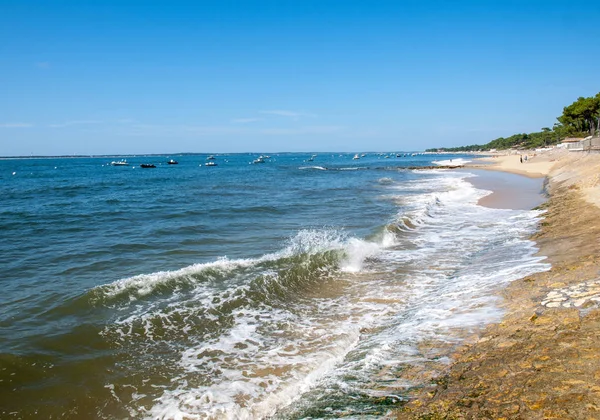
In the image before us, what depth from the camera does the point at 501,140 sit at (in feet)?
616

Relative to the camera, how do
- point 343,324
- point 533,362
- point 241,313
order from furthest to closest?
point 241,313 → point 343,324 → point 533,362

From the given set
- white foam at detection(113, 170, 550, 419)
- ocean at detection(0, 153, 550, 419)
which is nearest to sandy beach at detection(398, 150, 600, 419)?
ocean at detection(0, 153, 550, 419)

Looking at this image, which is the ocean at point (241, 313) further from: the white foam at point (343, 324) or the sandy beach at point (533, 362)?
the sandy beach at point (533, 362)

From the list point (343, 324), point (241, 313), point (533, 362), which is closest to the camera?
point (533, 362)

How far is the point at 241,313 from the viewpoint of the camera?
8914mm

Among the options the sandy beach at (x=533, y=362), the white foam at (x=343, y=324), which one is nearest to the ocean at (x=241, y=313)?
the white foam at (x=343, y=324)

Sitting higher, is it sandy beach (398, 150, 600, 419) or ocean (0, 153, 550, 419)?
sandy beach (398, 150, 600, 419)

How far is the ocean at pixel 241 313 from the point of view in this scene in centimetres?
557

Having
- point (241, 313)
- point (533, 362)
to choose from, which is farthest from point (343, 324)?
point (533, 362)

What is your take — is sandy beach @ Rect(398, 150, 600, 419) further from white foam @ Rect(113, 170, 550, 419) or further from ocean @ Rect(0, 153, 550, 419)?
white foam @ Rect(113, 170, 550, 419)

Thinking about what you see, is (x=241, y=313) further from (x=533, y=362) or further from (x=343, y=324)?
(x=533, y=362)

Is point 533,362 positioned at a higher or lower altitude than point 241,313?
higher

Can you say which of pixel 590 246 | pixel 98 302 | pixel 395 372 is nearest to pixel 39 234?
pixel 98 302

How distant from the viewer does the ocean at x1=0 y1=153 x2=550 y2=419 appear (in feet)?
18.3
